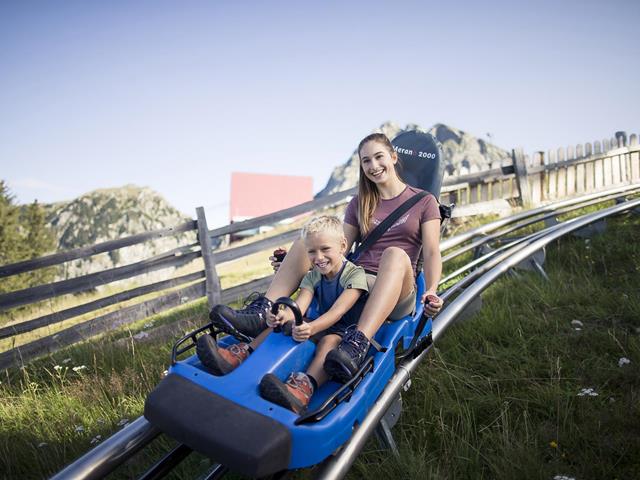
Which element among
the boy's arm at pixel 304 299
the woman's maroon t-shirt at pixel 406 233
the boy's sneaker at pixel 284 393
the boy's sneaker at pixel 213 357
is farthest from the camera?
the woman's maroon t-shirt at pixel 406 233

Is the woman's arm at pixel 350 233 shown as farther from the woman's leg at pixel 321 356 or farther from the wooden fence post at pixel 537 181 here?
the wooden fence post at pixel 537 181

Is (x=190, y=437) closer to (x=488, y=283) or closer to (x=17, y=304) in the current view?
(x=488, y=283)

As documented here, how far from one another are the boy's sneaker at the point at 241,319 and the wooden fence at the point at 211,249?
3.06m

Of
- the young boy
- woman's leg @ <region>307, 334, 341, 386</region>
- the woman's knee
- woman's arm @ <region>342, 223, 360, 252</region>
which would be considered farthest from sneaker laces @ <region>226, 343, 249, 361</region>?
woman's arm @ <region>342, 223, 360, 252</region>

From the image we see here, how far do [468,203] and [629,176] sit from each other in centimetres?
455

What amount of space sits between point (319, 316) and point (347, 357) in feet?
1.61

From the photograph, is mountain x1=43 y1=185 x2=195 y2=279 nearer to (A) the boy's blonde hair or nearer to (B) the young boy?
(B) the young boy

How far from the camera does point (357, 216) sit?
3.27 metres

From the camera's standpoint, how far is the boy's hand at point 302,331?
2.17 m

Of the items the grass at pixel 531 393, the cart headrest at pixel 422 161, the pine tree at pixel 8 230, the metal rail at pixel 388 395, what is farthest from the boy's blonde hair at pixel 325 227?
the pine tree at pixel 8 230

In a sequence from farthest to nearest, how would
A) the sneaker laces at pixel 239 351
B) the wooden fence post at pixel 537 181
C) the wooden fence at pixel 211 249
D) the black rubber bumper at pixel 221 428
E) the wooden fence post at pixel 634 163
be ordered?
the wooden fence post at pixel 634 163 < the wooden fence post at pixel 537 181 < the wooden fence at pixel 211 249 < the sneaker laces at pixel 239 351 < the black rubber bumper at pixel 221 428

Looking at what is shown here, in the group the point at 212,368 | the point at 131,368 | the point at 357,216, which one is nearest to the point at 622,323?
the point at 357,216

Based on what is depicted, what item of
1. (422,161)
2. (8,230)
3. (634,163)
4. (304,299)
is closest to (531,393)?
(304,299)

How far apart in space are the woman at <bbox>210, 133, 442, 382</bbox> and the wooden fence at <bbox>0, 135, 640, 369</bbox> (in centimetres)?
314
